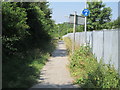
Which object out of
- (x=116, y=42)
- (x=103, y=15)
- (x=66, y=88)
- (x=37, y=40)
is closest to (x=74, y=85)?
(x=66, y=88)

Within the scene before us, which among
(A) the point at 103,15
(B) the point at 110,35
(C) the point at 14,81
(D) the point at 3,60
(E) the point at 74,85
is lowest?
(E) the point at 74,85

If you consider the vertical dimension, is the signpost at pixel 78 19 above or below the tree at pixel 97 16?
below

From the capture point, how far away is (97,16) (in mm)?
40406

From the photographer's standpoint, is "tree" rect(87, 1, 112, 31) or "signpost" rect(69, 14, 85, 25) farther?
"tree" rect(87, 1, 112, 31)

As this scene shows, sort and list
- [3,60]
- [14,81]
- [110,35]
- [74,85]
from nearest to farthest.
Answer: [14,81] < [3,60] < [74,85] < [110,35]

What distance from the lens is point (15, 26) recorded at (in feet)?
23.4

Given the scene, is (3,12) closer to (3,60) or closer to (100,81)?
(3,60)

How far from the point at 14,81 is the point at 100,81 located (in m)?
2.75

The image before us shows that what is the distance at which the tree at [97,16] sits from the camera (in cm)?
3956

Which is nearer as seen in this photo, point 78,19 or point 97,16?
point 78,19

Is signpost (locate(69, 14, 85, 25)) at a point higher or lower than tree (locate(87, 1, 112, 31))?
lower

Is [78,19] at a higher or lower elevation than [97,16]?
lower

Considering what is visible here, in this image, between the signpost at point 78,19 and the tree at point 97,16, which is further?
the tree at point 97,16

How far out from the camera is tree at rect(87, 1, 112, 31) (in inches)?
1558
